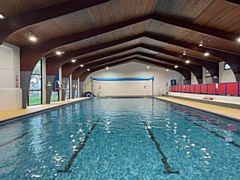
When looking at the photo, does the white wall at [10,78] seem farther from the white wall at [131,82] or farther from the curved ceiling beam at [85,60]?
the white wall at [131,82]

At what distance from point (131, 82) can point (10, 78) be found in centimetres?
1658

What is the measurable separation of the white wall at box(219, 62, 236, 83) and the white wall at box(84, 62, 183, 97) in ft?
28.0

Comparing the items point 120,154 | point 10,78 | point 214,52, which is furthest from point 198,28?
point 10,78

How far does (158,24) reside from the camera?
1015 centimetres

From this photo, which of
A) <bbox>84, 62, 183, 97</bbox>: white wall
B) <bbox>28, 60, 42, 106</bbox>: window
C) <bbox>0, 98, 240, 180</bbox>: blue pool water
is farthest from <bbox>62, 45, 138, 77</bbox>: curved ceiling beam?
<bbox>0, 98, 240, 180</bbox>: blue pool water

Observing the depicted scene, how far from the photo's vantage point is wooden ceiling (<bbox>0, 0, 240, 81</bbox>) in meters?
6.06

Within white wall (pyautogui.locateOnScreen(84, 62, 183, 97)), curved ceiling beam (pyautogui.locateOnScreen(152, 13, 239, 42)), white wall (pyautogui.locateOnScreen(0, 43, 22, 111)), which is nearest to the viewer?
white wall (pyautogui.locateOnScreen(0, 43, 22, 111))

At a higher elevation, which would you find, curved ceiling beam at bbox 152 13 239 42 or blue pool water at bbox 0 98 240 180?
curved ceiling beam at bbox 152 13 239 42

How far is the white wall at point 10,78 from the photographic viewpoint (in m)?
8.67

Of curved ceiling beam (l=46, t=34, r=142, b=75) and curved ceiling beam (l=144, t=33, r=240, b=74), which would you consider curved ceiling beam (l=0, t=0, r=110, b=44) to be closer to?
curved ceiling beam (l=46, t=34, r=142, b=75)

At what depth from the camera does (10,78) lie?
9.08 meters

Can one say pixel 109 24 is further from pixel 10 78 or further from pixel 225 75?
pixel 225 75

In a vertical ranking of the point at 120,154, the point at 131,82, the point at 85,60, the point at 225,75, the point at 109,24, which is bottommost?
the point at 120,154

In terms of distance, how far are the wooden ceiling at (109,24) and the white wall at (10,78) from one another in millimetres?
340
